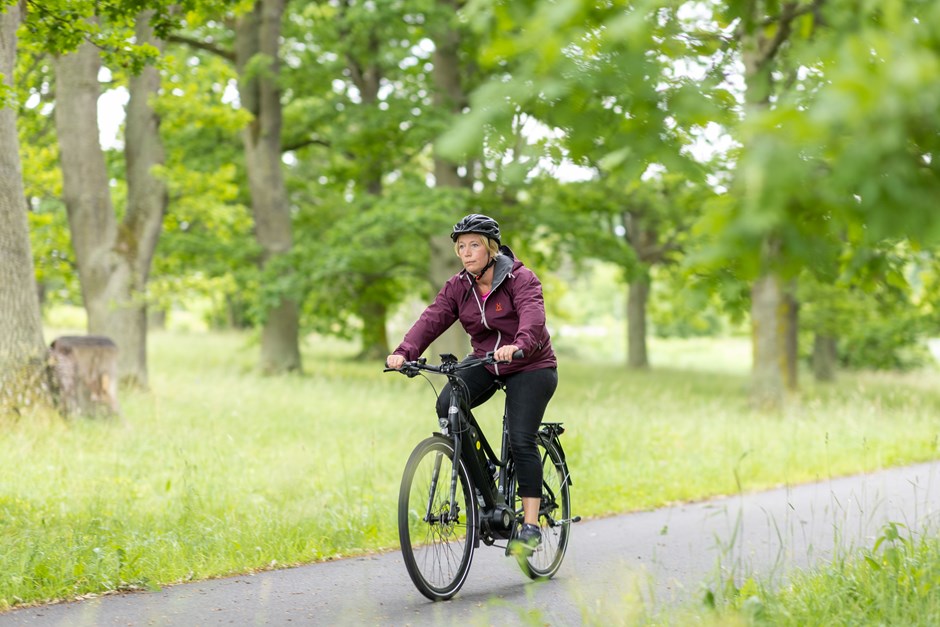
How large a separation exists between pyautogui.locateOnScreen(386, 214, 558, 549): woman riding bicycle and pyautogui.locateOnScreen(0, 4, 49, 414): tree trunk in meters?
5.87

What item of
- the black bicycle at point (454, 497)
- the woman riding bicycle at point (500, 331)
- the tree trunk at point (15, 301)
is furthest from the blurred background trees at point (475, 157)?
the black bicycle at point (454, 497)

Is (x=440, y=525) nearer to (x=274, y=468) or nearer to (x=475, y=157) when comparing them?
(x=475, y=157)

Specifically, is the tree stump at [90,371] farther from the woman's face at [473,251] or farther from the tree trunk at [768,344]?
the tree trunk at [768,344]

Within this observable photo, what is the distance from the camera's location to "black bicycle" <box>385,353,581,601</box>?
533 cm

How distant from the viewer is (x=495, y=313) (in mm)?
5699

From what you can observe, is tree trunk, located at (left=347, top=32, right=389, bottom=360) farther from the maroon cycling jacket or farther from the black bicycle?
the black bicycle

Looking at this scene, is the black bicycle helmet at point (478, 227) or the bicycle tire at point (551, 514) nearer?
the black bicycle helmet at point (478, 227)

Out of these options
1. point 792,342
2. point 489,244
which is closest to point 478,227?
point 489,244

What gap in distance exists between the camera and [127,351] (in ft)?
51.3

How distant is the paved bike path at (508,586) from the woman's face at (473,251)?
180 cm

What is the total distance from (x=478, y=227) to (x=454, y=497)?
1.49m

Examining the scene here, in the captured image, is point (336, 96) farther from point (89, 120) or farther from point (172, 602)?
point (172, 602)

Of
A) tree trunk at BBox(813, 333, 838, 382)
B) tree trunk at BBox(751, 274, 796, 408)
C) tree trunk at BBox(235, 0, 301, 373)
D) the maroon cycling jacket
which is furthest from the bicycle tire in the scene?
tree trunk at BBox(813, 333, 838, 382)

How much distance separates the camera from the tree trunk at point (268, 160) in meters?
20.6
